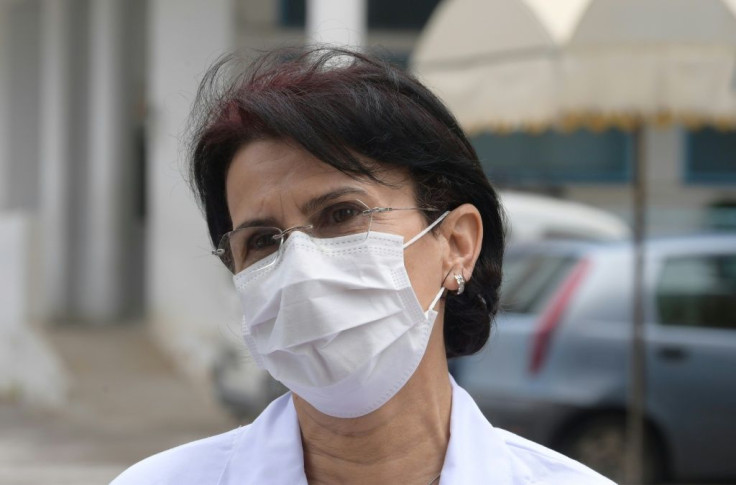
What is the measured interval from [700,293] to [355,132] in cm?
469

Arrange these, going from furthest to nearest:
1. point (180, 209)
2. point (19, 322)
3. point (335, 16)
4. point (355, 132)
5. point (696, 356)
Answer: point (19, 322), point (180, 209), point (335, 16), point (696, 356), point (355, 132)

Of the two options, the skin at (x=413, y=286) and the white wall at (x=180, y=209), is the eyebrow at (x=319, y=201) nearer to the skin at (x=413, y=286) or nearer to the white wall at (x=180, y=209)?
the skin at (x=413, y=286)

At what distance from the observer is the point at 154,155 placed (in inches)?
386

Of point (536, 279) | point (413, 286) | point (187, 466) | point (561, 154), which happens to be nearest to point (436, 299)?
point (413, 286)

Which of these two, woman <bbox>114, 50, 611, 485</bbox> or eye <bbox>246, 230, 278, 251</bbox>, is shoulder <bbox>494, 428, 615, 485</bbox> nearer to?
woman <bbox>114, 50, 611, 485</bbox>

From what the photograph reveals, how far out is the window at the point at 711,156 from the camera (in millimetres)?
10297

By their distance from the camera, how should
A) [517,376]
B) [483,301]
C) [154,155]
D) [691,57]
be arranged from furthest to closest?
[154,155] → [517,376] → [691,57] → [483,301]

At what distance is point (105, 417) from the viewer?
9.01 m

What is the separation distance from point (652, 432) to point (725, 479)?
1.55 ft

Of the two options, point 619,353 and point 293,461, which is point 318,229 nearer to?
point 293,461

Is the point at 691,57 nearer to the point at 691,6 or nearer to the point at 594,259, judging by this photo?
the point at 691,6

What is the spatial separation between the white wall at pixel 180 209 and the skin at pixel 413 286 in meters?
7.13

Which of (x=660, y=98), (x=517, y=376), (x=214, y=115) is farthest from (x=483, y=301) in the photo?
(x=517, y=376)

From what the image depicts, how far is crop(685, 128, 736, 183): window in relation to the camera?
33.8 feet
